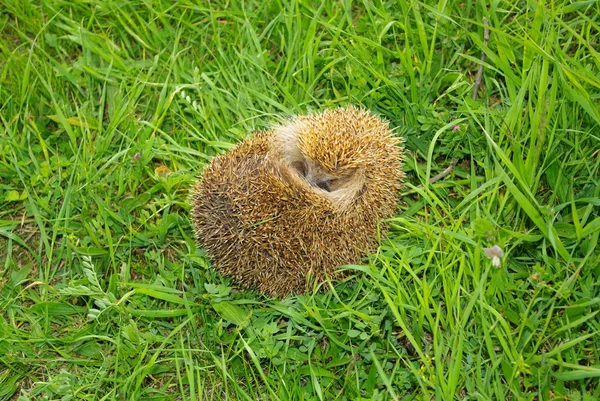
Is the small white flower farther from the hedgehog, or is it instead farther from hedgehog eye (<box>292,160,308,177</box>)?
hedgehog eye (<box>292,160,308,177</box>)

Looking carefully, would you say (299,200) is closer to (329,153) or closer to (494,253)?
(329,153)

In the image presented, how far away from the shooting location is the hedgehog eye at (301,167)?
4.50m

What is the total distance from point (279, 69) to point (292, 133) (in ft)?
3.77

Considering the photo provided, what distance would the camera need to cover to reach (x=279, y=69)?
5.41 m

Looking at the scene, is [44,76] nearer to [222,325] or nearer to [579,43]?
[222,325]

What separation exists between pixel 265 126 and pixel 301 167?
70cm

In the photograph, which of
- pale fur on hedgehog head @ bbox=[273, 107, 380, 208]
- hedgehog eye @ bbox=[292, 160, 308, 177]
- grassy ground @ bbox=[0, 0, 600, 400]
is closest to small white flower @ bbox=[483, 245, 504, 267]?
grassy ground @ bbox=[0, 0, 600, 400]

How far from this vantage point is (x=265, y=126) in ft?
16.6

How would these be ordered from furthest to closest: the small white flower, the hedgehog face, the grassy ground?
1. the hedgehog face
2. the grassy ground
3. the small white flower

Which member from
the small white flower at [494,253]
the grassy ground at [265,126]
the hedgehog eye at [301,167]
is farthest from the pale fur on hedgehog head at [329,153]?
the small white flower at [494,253]

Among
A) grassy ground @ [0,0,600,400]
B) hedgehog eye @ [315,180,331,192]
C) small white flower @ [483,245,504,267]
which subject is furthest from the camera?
hedgehog eye @ [315,180,331,192]

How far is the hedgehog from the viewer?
4.10 metres

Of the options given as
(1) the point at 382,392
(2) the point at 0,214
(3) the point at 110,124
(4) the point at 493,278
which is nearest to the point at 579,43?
(4) the point at 493,278

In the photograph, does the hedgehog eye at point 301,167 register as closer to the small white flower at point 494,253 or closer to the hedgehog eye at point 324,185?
the hedgehog eye at point 324,185
